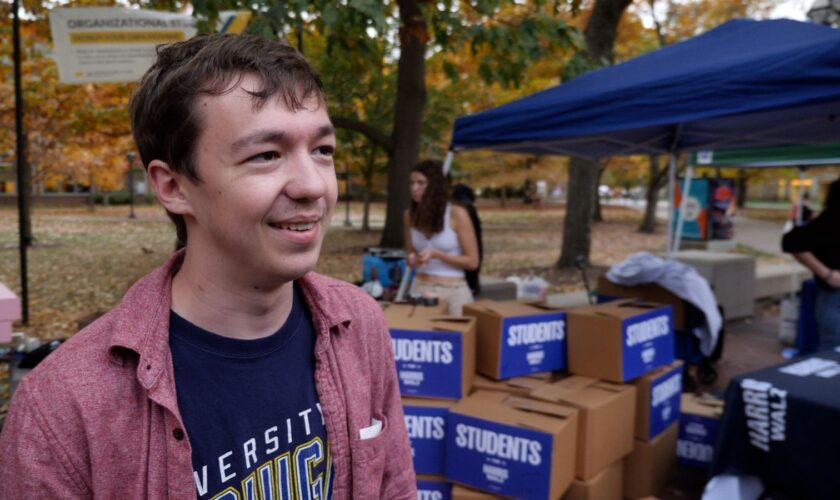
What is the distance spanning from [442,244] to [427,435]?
1.75 m

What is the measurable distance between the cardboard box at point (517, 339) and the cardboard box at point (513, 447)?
326 mm

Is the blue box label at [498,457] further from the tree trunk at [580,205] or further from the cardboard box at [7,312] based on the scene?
the tree trunk at [580,205]

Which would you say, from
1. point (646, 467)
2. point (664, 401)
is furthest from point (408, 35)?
point (646, 467)

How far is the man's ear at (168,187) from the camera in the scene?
1.10 metres

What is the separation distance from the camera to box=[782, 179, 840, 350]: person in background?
4.35 m

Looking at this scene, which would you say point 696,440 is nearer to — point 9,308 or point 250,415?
point 250,415

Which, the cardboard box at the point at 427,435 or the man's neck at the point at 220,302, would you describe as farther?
the cardboard box at the point at 427,435

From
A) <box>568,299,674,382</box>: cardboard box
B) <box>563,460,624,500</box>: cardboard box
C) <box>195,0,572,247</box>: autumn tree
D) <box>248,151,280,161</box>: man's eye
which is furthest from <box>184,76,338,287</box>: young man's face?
<box>568,299,674,382</box>: cardboard box

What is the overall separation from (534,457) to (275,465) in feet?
6.30

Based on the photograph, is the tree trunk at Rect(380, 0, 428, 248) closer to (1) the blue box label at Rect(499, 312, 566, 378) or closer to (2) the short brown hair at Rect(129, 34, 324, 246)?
(1) the blue box label at Rect(499, 312, 566, 378)

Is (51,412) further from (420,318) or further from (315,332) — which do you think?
(420,318)

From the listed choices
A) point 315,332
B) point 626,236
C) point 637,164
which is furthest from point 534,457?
point 637,164

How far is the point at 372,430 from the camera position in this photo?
1.32m

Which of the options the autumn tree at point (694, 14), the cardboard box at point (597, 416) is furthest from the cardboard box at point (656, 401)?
the autumn tree at point (694, 14)
